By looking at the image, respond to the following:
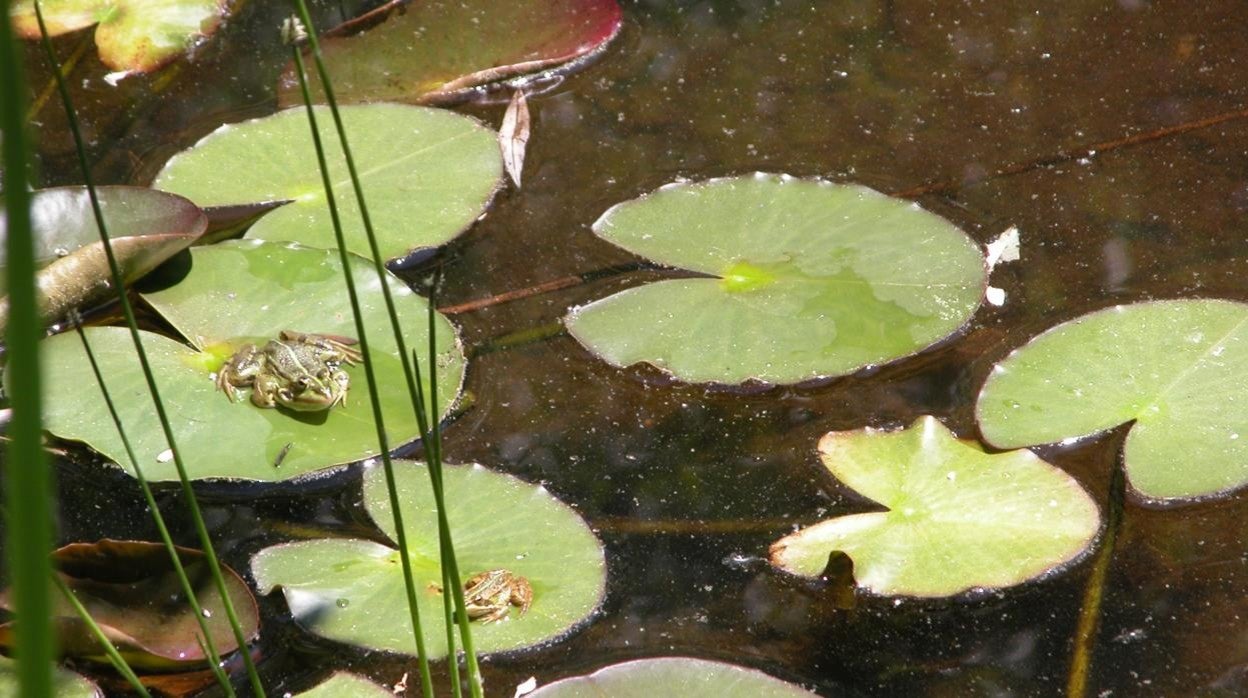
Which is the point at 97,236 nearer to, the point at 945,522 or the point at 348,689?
the point at 348,689

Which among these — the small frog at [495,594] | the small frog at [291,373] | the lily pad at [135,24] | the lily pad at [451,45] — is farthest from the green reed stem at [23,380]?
the lily pad at [135,24]

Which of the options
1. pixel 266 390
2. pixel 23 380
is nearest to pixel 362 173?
pixel 266 390

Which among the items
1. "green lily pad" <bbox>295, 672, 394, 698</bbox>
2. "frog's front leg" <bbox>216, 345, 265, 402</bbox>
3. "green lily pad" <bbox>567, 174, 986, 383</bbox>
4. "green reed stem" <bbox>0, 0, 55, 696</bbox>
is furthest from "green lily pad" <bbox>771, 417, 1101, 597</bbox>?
"green reed stem" <bbox>0, 0, 55, 696</bbox>

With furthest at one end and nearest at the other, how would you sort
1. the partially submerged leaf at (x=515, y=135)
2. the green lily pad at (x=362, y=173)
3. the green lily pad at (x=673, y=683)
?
the partially submerged leaf at (x=515, y=135), the green lily pad at (x=362, y=173), the green lily pad at (x=673, y=683)

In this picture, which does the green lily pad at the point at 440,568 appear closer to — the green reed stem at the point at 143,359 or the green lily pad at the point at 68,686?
the green lily pad at the point at 68,686

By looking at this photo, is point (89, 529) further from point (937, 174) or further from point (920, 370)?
point (937, 174)

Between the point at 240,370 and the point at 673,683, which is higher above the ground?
the point at 240,370
